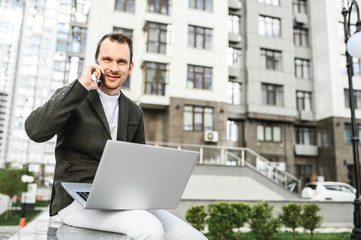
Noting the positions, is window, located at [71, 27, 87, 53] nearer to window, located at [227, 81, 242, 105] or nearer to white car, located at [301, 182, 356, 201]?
window, located at [227, 81, 242, 105]

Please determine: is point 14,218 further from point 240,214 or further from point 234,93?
point 234,93

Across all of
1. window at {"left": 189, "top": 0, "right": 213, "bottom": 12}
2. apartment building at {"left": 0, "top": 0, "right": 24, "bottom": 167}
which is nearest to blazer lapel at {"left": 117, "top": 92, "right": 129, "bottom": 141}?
window at {"left": 189, "top": 0, "right": 213, "bottom": 12}

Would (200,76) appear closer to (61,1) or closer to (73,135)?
(73,135)

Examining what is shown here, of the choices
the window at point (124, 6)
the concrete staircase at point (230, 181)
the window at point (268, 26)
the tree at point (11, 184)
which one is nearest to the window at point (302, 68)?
the window at point (268, 26)

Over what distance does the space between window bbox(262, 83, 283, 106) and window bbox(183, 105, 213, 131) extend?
206 inches

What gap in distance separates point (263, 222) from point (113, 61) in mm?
7460

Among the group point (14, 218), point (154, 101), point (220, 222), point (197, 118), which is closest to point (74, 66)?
point (154, 101)

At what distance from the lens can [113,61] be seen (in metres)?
2.03

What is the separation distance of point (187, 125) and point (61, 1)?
2936 inches

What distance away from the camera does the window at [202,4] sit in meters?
18.7

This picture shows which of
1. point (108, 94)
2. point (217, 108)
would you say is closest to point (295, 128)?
point (217, 108)

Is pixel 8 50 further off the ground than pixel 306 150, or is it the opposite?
pixel 8 50

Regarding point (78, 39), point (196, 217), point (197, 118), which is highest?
point (78, 39)

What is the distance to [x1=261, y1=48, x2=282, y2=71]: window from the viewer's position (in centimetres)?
2164
